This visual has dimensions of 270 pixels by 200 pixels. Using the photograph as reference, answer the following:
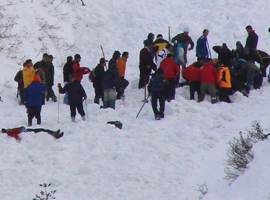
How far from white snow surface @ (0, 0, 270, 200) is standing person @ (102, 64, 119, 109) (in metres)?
0.57

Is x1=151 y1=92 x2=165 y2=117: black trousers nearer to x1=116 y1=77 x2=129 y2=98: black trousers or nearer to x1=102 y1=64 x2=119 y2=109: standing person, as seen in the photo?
x1=102 y1=64 x2=119 y2=109: standing person

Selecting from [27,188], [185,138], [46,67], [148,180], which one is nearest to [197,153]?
[185,138]

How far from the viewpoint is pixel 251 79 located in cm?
1831

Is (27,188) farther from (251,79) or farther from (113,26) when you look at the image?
(113,26)

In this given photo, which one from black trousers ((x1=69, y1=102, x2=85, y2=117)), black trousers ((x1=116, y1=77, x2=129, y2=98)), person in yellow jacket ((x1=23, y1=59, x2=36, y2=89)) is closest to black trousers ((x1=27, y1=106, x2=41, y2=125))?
black trousers ((x1=69, y1=102, x2=85, y2=117))

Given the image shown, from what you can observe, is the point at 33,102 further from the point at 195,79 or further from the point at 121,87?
the point at 195,79

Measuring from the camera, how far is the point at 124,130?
14.9 m

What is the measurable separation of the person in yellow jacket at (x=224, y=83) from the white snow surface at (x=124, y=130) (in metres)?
0.45

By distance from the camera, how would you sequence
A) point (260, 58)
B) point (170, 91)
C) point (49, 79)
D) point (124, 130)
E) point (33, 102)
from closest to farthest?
point (124, 130) → point (33, 102) → point (170, 91) → point (49, 79) → point (260, 58)

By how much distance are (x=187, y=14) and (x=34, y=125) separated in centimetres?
1204

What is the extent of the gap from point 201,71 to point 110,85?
283 cm


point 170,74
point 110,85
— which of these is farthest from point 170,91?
point 110,85

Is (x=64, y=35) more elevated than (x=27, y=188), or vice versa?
(x=64, y=35)

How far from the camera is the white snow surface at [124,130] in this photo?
11.8 meters
